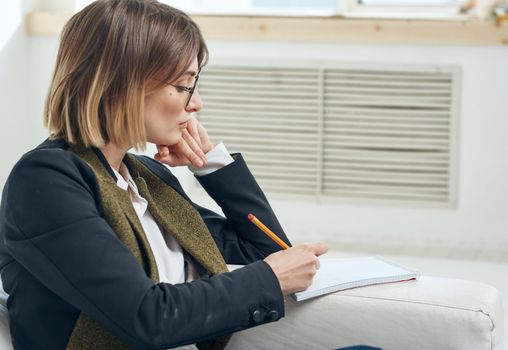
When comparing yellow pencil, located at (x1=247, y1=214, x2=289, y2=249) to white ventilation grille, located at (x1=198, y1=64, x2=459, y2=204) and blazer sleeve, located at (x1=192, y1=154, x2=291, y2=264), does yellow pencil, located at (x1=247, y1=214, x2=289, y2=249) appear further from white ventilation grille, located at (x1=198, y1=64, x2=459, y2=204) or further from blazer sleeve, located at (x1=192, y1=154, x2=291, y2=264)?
white ventilation grille, located at (x1=198, y1=64, x2=459, y2=204)

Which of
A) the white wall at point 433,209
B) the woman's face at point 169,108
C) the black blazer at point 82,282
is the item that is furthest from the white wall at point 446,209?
the black blazer at point 82,282

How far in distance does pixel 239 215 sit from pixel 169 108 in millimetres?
358

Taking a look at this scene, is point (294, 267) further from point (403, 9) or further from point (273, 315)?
point (403, 9)

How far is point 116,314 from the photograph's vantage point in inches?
49.8

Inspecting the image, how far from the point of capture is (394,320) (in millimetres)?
1491

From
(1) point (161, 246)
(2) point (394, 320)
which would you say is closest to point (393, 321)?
(2) point (394, 320)

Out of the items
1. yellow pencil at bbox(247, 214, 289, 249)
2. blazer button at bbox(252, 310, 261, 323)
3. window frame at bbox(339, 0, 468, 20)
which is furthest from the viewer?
window frame at bbox(339, 0, 468, 20)

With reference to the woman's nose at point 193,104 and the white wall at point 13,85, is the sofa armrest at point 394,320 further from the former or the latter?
the white wall at point 13,85

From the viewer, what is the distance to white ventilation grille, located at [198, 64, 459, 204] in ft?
12.6

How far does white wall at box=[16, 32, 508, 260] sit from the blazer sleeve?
7.11ft

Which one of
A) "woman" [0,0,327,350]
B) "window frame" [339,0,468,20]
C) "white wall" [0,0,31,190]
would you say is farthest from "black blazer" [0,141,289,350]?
"window frame" [339,0,468,20]

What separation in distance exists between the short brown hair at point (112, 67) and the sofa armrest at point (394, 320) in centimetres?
40

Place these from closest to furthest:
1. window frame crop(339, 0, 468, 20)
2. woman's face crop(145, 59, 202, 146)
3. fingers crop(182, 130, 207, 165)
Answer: woman's face crop(145, 59, 202, 146), fingers crop(182, 130, 207, 165), window frame crop(339, 0, 468, 20)

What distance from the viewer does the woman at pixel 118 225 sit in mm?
1274
